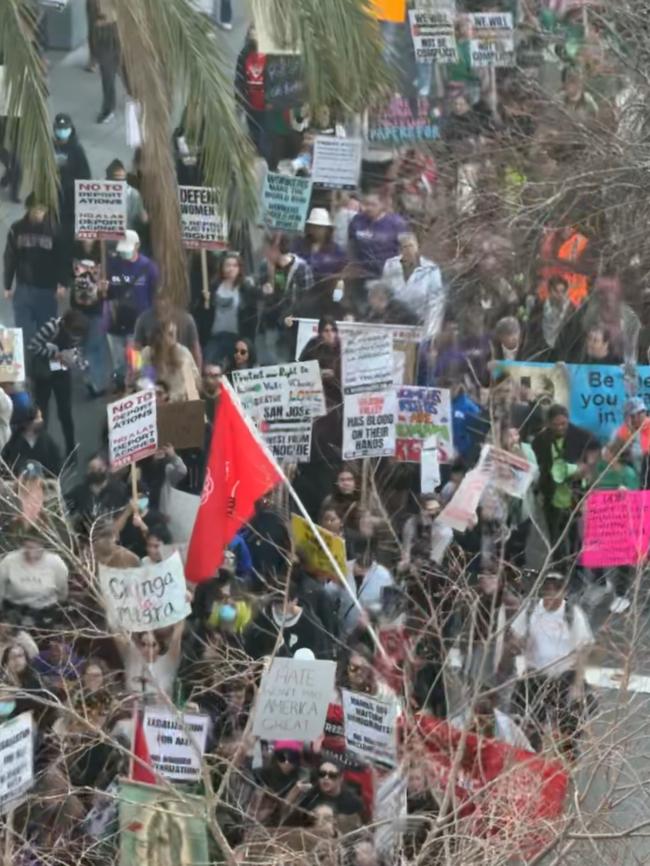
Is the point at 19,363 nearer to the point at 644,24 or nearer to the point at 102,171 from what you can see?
the point at 102,171

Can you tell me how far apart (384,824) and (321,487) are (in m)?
4.41

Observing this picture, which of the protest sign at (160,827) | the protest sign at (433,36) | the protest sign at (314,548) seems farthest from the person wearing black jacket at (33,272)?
the protest sign at (160,827)

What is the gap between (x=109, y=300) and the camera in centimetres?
1495

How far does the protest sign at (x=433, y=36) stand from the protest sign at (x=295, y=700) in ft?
25.3

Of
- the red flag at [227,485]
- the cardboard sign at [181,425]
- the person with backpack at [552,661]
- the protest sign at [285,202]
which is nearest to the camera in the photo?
the person with backpack at [552,661]

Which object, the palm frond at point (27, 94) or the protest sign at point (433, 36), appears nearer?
the palm frond at point (27, 94)

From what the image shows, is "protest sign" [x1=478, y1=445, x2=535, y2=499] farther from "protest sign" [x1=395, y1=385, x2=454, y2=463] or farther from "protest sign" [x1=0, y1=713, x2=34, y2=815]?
"protest sign" [x1=0, y1=713, x2=34, y2=815]

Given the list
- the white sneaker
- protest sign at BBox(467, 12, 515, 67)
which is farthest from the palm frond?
protest sign at BBox(467, 12, 515, 67)

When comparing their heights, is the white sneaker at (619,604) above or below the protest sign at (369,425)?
below

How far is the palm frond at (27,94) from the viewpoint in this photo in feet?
30.5

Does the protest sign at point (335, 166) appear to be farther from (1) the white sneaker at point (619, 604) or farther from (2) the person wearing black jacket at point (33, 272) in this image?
(1) the white sneaker at point (619, 604)

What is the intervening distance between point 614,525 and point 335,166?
4.39 metres

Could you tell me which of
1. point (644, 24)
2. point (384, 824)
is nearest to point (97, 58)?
point (644, 24)

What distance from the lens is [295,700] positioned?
11.1 m
